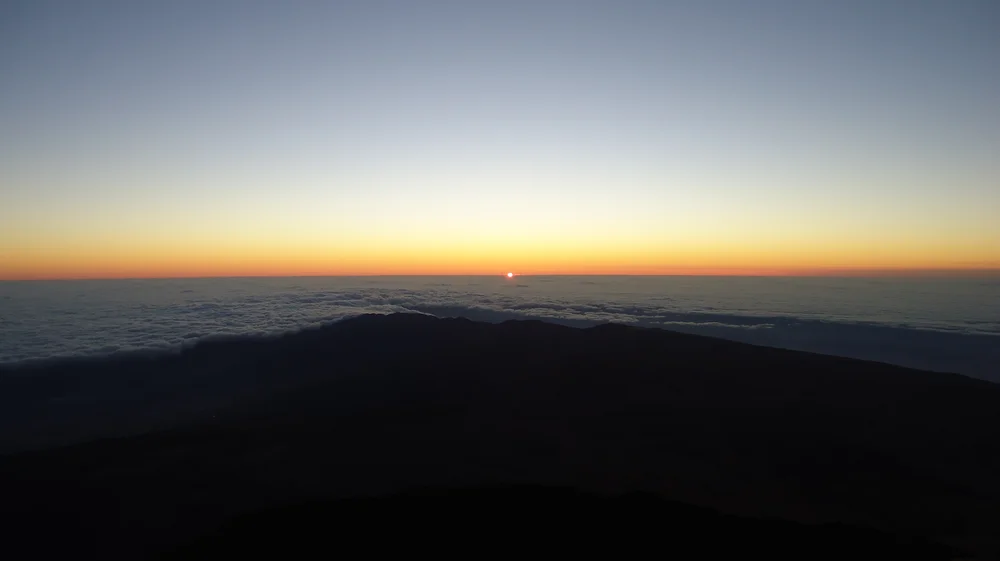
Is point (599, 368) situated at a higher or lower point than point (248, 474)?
higher

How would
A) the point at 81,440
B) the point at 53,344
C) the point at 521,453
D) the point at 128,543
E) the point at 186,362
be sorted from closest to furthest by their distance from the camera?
the point at 128,543, the point at 521,453, the point at 81,440, the point at 186,362, the point at 53,344

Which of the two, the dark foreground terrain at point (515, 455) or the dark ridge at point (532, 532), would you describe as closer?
the dark ridge at point (532, 532)

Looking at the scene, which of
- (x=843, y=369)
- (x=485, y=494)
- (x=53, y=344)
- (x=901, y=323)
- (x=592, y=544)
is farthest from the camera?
(x=901, y=323)

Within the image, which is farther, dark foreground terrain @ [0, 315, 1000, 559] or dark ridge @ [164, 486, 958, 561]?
dark foreground terrain @ [0, 315, 1000, 559]

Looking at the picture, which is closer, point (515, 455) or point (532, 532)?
point (532, 532)

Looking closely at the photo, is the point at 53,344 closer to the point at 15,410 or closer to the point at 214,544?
the point at 15,410

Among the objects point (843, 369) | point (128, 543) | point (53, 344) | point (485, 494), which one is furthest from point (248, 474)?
point (53, 344)

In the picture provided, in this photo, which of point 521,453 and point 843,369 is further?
point 843,369
